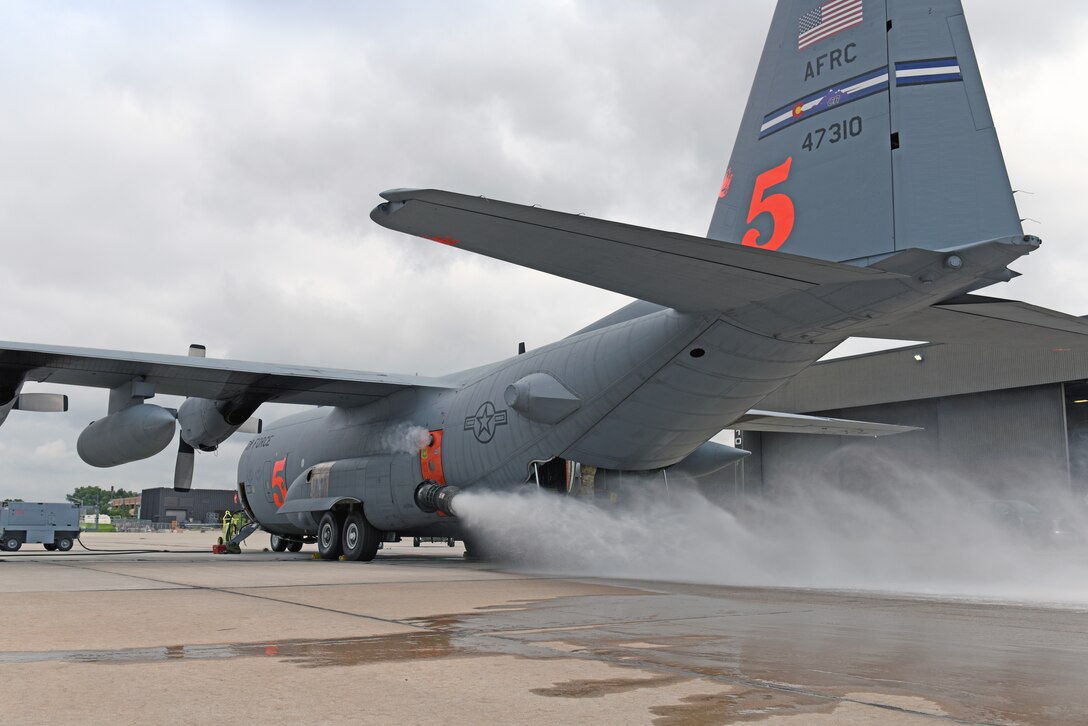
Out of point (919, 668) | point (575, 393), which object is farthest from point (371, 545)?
point (919, 668)

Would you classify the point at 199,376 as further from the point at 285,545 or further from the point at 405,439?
the point at 285,545

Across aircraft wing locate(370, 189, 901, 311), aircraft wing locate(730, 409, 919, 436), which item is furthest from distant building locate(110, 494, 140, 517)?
aircraft wing locate(370, 189, 901, 311)

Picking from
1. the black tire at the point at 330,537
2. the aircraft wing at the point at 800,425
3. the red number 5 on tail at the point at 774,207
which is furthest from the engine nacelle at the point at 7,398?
the aircraft wing at the point at 800,425

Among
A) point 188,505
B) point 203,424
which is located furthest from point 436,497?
point 188,505

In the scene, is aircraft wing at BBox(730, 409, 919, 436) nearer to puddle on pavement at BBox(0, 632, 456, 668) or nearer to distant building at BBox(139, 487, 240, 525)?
puddle on pavement at BBox(0, 632, 456, 668)

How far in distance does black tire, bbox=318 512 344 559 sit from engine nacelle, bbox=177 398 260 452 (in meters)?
2.69

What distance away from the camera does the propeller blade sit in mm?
18750

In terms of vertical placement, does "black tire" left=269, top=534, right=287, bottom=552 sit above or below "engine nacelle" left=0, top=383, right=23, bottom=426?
below

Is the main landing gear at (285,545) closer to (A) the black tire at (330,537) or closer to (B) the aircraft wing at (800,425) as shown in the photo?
(A) the black tire at (330,537)

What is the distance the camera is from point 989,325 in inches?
398

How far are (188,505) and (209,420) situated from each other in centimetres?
8311

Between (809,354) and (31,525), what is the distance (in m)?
24.6

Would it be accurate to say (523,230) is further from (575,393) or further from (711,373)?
(575,393)

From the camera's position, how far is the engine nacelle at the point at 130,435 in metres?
15.8
